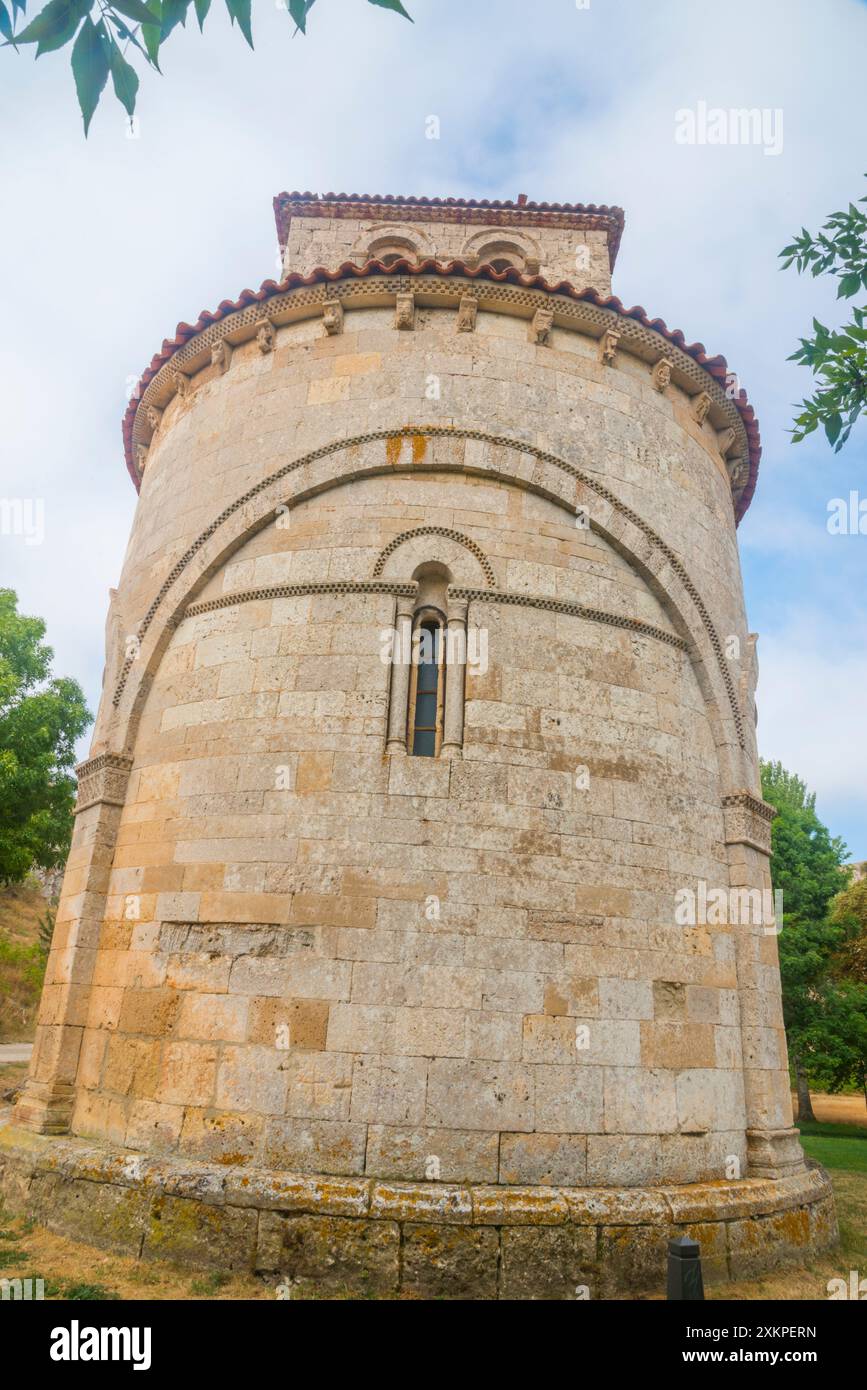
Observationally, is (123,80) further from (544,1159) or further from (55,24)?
(544,1159)

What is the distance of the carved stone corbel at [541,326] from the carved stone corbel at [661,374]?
4.12 ft

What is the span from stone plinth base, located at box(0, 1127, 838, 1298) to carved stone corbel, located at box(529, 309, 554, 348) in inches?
285

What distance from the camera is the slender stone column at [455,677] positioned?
6590 mm

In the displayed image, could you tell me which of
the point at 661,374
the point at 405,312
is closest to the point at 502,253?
the point at 661,374

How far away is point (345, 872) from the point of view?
622cm

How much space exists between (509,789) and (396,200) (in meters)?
11.1

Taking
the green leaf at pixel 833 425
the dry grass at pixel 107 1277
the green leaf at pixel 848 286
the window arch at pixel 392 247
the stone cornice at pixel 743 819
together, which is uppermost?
the window arch at pixel 392 247

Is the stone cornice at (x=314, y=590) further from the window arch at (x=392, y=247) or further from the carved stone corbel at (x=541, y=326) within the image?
the window arch at (x=392, y=247)

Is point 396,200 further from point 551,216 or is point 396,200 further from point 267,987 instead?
point 267,987

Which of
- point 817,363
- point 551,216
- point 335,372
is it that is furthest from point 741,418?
point 551,216

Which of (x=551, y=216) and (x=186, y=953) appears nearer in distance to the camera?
(x=186, y=953)

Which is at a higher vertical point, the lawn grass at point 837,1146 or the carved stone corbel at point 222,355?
the carved stone corbel at point 222,355

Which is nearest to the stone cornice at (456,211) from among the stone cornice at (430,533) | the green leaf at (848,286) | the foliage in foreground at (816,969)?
the stone cornice at (430,533)

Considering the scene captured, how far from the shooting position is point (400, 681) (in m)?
6.81
